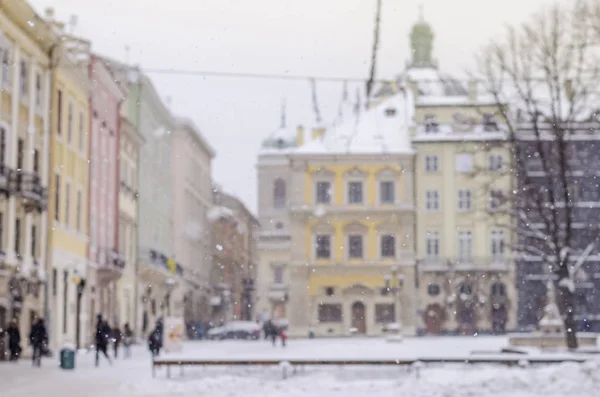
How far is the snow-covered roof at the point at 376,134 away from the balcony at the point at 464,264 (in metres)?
6.99

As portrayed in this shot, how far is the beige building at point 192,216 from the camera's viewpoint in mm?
75000

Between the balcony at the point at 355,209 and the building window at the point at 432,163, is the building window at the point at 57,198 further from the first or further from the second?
the building window at the point at 432,163

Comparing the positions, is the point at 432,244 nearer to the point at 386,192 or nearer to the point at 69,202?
the point at 386,192

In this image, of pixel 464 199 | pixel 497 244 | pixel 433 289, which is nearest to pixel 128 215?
pixel 433 289

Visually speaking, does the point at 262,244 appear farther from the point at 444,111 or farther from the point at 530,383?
the point at 530,383

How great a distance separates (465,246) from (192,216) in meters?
18.0

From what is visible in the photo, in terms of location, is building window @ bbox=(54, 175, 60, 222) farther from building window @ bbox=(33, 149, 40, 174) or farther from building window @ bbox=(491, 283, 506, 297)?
building window @ bbox=(491, 283, 506, 297)

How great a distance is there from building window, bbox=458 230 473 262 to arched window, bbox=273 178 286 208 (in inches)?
1272

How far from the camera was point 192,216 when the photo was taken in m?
80.8

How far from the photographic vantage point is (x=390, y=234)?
75.4 metres

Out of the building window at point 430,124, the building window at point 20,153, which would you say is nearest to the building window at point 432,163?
the building window at point 430,124

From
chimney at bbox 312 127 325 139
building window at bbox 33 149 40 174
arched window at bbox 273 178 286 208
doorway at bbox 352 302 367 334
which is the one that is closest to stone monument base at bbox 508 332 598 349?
building window at bbox 33 149 40 174

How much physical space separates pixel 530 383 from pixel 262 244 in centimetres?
8042

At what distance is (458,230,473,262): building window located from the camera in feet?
246
